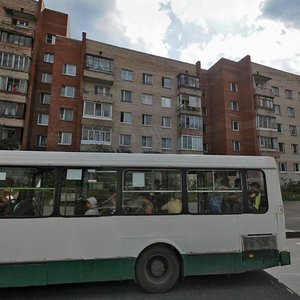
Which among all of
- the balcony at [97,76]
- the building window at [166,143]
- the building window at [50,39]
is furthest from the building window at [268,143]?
the building window at [50,39]

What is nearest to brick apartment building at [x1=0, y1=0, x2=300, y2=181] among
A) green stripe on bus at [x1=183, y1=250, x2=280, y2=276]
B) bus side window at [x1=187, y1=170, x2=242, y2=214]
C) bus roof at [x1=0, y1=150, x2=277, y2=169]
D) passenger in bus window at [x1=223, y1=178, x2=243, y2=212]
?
bus roof at [x1=0, y1=150, x2=277, y2=169]

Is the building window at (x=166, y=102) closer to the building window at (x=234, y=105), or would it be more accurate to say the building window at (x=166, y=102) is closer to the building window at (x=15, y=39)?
the building window at (x=234, y=105)

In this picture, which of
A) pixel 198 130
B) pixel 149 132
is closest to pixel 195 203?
pixel 149 132

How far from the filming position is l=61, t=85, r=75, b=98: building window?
28.6m

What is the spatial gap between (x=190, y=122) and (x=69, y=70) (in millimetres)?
16573

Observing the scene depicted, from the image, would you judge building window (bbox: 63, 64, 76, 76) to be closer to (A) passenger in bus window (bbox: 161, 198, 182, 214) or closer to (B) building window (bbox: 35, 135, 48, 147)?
(B) building window (bbox: 35, 135, 48, 147)

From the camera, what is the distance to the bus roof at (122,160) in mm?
4621

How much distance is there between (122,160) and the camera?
16.2ft

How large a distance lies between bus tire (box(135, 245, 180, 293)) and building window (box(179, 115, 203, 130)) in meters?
27.5

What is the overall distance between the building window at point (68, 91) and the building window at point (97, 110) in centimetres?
226

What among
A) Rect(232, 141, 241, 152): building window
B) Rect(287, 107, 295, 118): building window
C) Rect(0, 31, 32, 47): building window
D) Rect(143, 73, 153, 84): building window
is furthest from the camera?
Rect(287, 107, 295, 118): building window

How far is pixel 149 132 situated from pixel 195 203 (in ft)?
85.2

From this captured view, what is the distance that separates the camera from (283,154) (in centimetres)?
3597

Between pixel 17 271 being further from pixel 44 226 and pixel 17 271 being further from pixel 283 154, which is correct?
pixel 283 154
